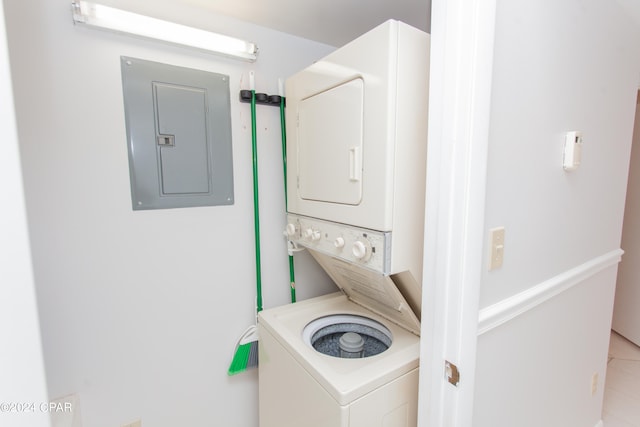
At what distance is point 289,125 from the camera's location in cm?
185

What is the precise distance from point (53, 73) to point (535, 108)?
6.87 ft

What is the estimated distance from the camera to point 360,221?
136 cm

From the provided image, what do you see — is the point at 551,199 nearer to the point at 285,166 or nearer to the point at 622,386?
the point at 285,166

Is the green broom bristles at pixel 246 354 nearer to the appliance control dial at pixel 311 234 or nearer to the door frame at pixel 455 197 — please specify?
the appliance control dial at pixel 311 234

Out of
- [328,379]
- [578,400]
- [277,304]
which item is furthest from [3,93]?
[578,400]

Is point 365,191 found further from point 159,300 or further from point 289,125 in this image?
point 159,300

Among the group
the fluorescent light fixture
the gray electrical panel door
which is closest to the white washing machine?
the gray electrical panel door

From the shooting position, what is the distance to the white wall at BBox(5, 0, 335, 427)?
4.67 ft

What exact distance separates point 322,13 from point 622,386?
12.7 ft

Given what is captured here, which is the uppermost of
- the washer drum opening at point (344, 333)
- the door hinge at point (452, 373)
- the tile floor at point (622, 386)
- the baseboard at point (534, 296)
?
the baseboard at point (534, 296)

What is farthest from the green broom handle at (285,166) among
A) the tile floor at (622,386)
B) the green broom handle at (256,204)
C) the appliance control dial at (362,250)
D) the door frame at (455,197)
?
the tile floor at (622,386)

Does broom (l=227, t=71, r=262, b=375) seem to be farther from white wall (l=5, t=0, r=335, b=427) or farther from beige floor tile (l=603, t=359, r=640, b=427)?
beige floor tile (l=603, t=359, r=640, b=427)

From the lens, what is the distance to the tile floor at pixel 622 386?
2.35 metres

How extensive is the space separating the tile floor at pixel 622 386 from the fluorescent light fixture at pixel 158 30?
11.9 feet
